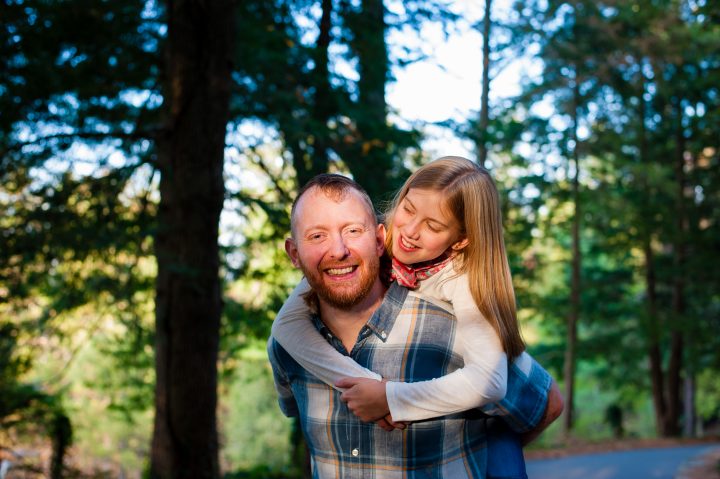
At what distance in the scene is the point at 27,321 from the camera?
7.87 m

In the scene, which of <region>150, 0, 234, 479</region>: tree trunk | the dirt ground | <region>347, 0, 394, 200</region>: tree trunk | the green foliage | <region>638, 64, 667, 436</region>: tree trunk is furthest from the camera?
the green foliage

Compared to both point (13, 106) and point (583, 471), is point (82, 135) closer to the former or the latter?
point (13, 106)

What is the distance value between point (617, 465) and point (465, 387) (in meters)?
12.9

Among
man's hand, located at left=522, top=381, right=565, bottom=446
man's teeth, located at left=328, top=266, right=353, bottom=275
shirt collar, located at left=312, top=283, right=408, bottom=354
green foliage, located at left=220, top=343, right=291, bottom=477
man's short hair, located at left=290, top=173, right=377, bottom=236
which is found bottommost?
green foliage, located at left=220, top=343, right=291, bottom=477

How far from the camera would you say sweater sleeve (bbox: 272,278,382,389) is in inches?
87.7

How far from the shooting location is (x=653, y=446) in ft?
57.3

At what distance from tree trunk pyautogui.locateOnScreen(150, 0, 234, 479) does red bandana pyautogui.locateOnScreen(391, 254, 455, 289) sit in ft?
12.7

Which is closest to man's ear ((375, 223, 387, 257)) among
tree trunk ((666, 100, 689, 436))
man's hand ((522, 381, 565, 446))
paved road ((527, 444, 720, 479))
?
man's hand ((522, 381, 565, 446))

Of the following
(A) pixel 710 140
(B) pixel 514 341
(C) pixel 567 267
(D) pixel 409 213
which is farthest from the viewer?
(C) pixel 567 267

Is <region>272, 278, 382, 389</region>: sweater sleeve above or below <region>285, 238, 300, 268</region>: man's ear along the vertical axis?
below

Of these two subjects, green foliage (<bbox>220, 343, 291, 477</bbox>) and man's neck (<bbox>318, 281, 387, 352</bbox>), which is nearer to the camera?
man's neck (<bbox>318, 281, 387, 352</bbox>)

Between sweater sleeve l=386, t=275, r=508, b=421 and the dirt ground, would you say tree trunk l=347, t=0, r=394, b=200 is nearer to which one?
sweater sleeve l=386, t=275, r=508, b=421

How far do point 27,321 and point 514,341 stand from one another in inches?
272

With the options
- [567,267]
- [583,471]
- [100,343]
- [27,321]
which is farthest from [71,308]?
[567,267]
